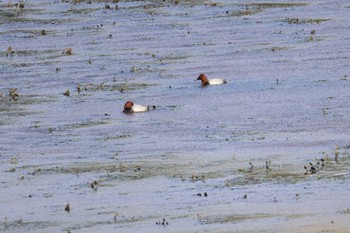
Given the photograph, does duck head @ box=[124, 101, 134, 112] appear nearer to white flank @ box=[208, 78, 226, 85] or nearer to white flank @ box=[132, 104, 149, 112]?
white flank @ box=[132, 104, 149, 112]

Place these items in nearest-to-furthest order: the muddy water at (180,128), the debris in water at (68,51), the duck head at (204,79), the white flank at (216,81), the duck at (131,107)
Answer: the muddy water at (180,128)
the duck at (131,107)
the duck head at (204,79)
the white flank at (216,81)
the debris in water at (68,51)

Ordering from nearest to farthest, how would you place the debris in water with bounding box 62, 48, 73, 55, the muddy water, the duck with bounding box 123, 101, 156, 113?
the muddy water
the duck with bounding box 123, 101, 156, 113
the debris in water with bounding box 62, 48, 73, 55

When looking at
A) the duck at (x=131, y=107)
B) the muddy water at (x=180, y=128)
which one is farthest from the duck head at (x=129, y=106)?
the muddy water at (x=180, y=128)

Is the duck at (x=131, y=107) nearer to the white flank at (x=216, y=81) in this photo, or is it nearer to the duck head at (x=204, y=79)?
the duck head at (x=204, y=79)

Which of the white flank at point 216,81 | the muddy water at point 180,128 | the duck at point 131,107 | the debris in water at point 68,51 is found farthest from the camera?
the debris in water at point 68,51

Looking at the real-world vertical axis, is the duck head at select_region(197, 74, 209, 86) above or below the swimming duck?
above

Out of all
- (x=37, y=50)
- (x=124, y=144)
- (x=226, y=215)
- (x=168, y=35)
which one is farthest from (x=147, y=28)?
(x=226, y=215)

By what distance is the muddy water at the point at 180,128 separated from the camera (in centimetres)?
1350

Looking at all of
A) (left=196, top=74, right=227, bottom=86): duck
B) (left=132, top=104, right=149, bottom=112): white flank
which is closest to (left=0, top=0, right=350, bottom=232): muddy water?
(left=132, top=104, right=149, bottom=112): white flank

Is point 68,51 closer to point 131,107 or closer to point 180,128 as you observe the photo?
point 131,107

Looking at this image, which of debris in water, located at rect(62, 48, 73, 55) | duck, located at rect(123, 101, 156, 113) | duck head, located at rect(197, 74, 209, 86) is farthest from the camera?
debris in water, located at rect(62, 48, 73, 55)

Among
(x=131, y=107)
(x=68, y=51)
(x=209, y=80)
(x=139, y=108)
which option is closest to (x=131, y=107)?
(x=131, y=107)

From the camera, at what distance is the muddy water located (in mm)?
13500

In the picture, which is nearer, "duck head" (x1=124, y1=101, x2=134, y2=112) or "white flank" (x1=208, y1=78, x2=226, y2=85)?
"duck head" (x1=124, y1=101, x2=134, y2=112)
